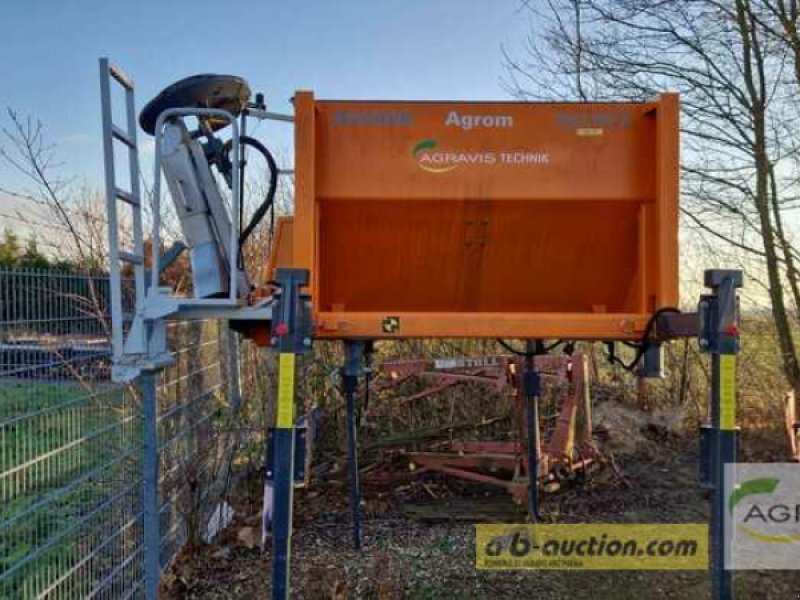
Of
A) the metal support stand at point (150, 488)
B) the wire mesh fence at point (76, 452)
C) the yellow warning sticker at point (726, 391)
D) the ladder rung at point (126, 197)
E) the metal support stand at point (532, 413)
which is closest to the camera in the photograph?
the wire mesh fence at point (76, 452)

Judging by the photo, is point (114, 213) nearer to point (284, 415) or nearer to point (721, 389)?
point (284, 415)

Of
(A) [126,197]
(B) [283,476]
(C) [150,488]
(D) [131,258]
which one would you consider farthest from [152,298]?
(C) [150,488]

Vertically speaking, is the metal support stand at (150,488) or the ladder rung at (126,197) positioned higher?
the ladder rung at (126,197)

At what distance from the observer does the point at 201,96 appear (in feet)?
10.5

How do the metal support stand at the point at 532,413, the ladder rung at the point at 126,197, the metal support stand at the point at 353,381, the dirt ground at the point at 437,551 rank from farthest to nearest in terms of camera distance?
the metal support stand at the point at 532,413
the dirt ground at the point at 437,551
the metal support stand at the point at 353,381
the ladder rung at the point at 126,197

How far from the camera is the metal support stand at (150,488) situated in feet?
12.0

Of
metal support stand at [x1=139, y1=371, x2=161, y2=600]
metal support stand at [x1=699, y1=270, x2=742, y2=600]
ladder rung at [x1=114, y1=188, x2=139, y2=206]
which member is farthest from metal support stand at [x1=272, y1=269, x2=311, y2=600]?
metal support stand at [x1=699, y1=270, x2=742, y2=600]

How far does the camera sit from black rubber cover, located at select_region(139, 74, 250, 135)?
3.17 meters

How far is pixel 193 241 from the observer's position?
332 centimetres

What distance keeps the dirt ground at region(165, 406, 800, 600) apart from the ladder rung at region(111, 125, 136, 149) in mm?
2547

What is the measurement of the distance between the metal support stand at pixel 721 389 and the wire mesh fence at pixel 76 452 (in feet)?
8.75

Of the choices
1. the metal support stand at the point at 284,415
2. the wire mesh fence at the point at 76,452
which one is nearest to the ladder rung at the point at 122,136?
the wire mesh fence at the point at 76,452

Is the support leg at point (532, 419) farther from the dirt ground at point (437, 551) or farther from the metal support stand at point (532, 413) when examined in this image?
the dirt ground at point (437, 551)

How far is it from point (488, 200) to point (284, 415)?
1.33 meters
